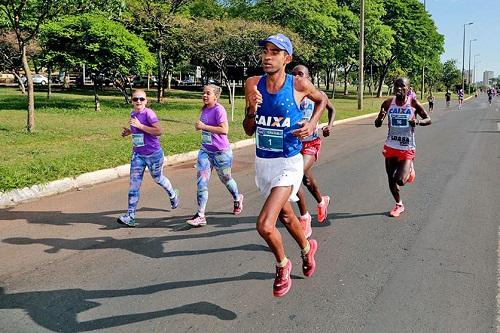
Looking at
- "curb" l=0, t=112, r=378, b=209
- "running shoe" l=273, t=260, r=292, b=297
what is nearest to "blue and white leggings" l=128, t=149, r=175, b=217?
"curb" l=0, t=112, r=378, b=209

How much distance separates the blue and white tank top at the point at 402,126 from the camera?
6.33 metres

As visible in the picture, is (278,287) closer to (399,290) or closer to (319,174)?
(399,290)

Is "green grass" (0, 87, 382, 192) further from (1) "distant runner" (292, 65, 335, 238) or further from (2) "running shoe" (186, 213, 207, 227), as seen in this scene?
(1) "distant runner" (292, 65, 335, 238)

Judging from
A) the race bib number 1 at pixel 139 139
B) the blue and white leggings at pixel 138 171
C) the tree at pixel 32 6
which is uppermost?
the tree at pixel 32 6

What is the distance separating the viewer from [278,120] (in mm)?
3799

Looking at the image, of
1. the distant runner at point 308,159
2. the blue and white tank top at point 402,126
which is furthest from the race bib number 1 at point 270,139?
the blue and white tank top at point 402,126

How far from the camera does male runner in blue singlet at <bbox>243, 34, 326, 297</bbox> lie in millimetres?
3701

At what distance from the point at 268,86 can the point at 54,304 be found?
7.64ft

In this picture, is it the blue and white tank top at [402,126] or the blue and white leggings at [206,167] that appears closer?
the blue and white leggings at [206,167]

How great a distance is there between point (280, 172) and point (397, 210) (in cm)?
319

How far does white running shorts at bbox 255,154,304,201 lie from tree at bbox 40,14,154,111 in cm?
1749

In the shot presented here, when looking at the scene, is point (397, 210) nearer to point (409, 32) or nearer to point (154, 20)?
point (154, 20)

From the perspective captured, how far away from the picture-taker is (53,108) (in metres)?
21.2

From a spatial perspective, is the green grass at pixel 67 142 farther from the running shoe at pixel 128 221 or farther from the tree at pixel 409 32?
the tree at pixel 409 32
